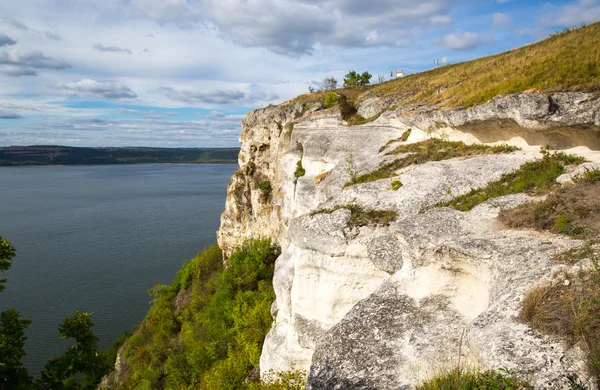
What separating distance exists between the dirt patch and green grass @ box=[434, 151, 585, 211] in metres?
0.97

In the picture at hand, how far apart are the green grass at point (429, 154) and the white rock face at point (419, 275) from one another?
0.49m

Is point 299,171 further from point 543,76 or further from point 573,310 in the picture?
point 573,310

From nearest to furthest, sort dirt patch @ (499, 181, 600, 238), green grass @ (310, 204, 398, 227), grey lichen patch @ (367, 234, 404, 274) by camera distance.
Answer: dirt patch @ (499, 181, 600, 238) → grey lichen patch @ (367, 234, 404, 274) → green grass @ (310, 204, 398, 227)

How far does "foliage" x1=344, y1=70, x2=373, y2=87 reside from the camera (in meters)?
35.0

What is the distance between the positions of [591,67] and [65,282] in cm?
3999

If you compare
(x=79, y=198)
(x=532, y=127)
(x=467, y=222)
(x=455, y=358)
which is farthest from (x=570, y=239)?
(x=79, y=198)

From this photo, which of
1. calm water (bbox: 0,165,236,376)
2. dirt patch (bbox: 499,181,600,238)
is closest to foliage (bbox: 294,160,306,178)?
dirt patch (bbox: 499,181,600,238)

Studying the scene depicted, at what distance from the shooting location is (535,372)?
14.4ft

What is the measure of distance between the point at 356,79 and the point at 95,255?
33.3 m

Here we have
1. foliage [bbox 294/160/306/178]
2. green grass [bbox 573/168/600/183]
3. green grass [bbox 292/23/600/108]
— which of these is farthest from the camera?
foliage [bbox 294/160/306/178]

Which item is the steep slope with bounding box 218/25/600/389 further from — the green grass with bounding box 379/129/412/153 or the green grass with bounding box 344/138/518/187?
the green grass with bounding box 344/138/518/187

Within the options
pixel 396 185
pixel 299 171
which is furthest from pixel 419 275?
pixel 299 171

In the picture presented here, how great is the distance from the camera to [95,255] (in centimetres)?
4081

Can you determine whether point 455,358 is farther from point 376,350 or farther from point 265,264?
point 265,264
